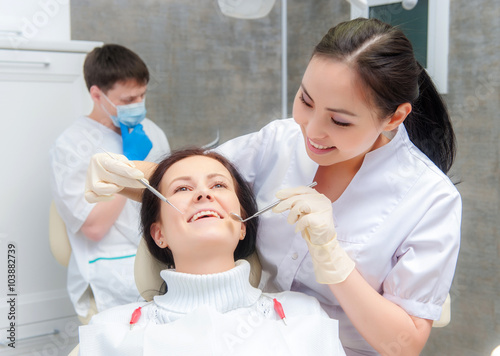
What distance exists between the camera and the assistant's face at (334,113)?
3.85 ft

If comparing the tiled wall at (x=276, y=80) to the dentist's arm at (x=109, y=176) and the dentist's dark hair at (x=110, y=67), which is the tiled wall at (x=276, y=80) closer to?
the dentist's dark hair at (x=110, y=67)

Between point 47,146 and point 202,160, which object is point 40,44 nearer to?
point 47,146

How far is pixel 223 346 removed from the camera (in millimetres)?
1224

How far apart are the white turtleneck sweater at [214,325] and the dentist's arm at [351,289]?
0.32ft

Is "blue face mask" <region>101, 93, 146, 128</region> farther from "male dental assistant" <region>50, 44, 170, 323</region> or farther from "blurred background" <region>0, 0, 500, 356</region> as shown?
"blurred background" <region>0, 0, 500, 356</region>

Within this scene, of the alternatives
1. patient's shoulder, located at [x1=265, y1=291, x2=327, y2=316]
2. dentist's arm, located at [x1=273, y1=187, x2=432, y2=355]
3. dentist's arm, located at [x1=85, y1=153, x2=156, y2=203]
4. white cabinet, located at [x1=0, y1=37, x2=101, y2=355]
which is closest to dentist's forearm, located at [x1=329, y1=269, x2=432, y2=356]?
dentist's arm, located at [x1=273, y1=187, x2=432, y2=355]

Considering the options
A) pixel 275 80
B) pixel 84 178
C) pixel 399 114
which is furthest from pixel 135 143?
pixel 399 114

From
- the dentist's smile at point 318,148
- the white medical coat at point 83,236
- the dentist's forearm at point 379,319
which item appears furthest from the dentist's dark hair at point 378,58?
the white medical coat at point 83,236

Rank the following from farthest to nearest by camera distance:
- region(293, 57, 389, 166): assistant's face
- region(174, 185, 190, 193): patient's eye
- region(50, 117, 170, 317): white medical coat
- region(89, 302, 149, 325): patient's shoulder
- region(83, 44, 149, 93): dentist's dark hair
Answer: region(83, 44, 149, 93): dentist's dark hair < region(50, 117, 170, 317): white medical coat < region(174, 185, 190, 193): patient's eye < region(89, 302, 149, 325): patient's shoulder < region(293, 57, 389, 166): assistant's face

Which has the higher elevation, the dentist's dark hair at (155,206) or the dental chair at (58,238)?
the dentist's dark hair at (155,206)

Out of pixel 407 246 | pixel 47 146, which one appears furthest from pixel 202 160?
pixel 47 146

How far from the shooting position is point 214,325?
124 centimetres

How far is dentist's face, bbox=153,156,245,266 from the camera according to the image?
1.32m

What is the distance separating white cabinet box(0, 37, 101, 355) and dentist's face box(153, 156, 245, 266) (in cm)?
112
